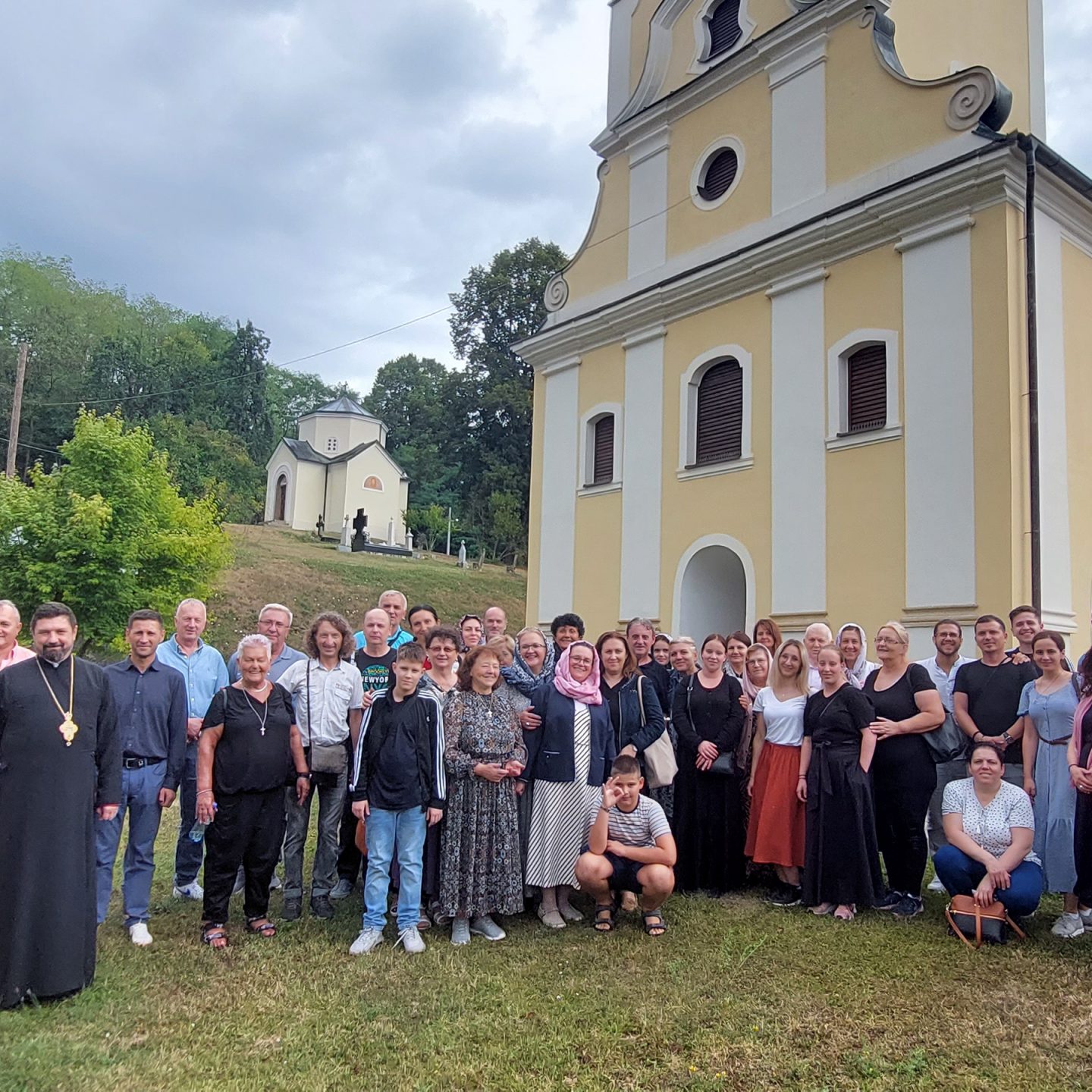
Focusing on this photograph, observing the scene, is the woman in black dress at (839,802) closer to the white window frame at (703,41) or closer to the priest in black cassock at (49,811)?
the priest in black cassock at (49,811)

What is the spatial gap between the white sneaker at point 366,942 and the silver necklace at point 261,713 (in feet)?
3.97

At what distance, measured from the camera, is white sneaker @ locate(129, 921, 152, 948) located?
5.08 metres

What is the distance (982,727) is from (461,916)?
3539 mm

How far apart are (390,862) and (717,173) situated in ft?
37.1

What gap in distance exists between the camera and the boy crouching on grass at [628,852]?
17.4ft

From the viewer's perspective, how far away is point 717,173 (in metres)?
13.4

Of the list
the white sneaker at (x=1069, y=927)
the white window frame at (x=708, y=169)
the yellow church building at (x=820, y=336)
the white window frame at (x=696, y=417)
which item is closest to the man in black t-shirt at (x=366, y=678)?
the white sneaker at (x=1069, y=927)

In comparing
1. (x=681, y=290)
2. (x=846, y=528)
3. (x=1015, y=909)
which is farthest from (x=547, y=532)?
A: (x=1015, y=909)

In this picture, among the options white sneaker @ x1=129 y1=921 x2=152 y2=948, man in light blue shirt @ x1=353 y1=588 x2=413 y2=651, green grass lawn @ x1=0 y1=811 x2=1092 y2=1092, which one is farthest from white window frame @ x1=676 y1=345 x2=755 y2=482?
white sneaker @ x1=129 y1=921 x2=152 y2=948

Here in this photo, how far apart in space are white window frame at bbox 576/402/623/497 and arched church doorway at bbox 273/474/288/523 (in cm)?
A: 3145

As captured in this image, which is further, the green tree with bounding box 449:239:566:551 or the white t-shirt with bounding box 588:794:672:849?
the green tree with bounding box 449:239:566:551

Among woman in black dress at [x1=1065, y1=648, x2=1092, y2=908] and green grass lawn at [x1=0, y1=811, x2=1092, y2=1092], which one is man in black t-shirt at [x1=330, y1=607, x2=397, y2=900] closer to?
green grass lawn at [x1=0, y1=811, x2=1092, y2=1092]

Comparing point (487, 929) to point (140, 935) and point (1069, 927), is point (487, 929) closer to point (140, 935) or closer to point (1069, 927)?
point (140, 935)

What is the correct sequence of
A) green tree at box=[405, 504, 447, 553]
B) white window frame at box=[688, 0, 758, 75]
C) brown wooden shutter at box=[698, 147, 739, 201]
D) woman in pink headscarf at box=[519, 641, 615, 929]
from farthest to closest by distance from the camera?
green tree at box=[405, 504, 447, 553] < white window frame at box=[688, 0, 758, 75] < brown wooden shutter at box=[698, 147, 739, 201] < woman in pink headscarf at box=[519, 641, 615, 929]
